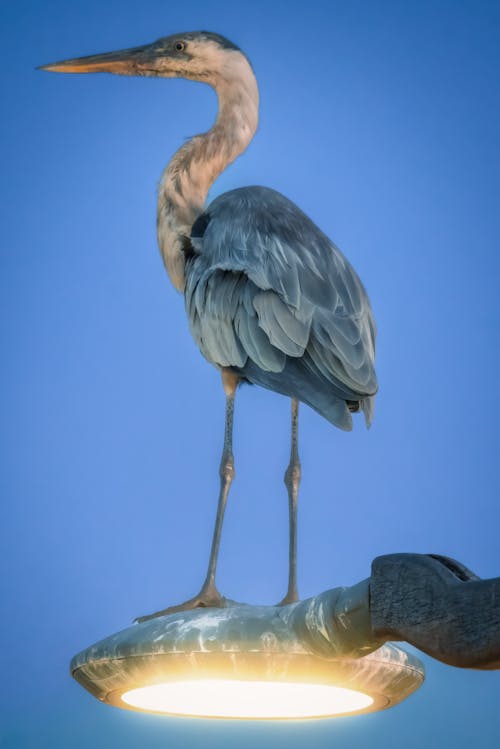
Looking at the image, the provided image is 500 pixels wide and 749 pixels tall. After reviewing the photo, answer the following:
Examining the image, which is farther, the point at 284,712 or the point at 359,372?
the point at 359,372

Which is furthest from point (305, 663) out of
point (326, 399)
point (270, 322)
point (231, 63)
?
point (231, 63)

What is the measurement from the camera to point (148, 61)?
10.1 feet

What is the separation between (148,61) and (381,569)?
2536 mm

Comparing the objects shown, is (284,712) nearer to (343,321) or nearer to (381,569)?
(381,569)

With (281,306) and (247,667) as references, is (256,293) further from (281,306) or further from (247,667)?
(247,667)

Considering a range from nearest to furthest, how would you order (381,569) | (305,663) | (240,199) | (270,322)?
(381,569) → (305,663) → (270,322) → (240,199)

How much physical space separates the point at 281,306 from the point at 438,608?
1.28 metres

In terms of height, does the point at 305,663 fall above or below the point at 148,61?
below

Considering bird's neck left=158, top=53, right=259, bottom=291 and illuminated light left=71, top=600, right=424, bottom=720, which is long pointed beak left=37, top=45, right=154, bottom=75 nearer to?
bird's neck left=158, top=53, right=259, bottom=291

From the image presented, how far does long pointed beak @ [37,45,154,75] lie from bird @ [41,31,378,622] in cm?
28

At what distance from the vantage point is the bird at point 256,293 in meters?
1.91

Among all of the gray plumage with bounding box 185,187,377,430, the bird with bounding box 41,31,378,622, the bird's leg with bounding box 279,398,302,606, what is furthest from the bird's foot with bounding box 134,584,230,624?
the gray plumage with bounding box 185,187,377,430

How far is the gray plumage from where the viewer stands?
188 centimetres

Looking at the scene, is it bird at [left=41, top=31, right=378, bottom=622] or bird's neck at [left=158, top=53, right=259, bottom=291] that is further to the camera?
bird's neck at [left=158, top=53, right=259, bottom=291]
